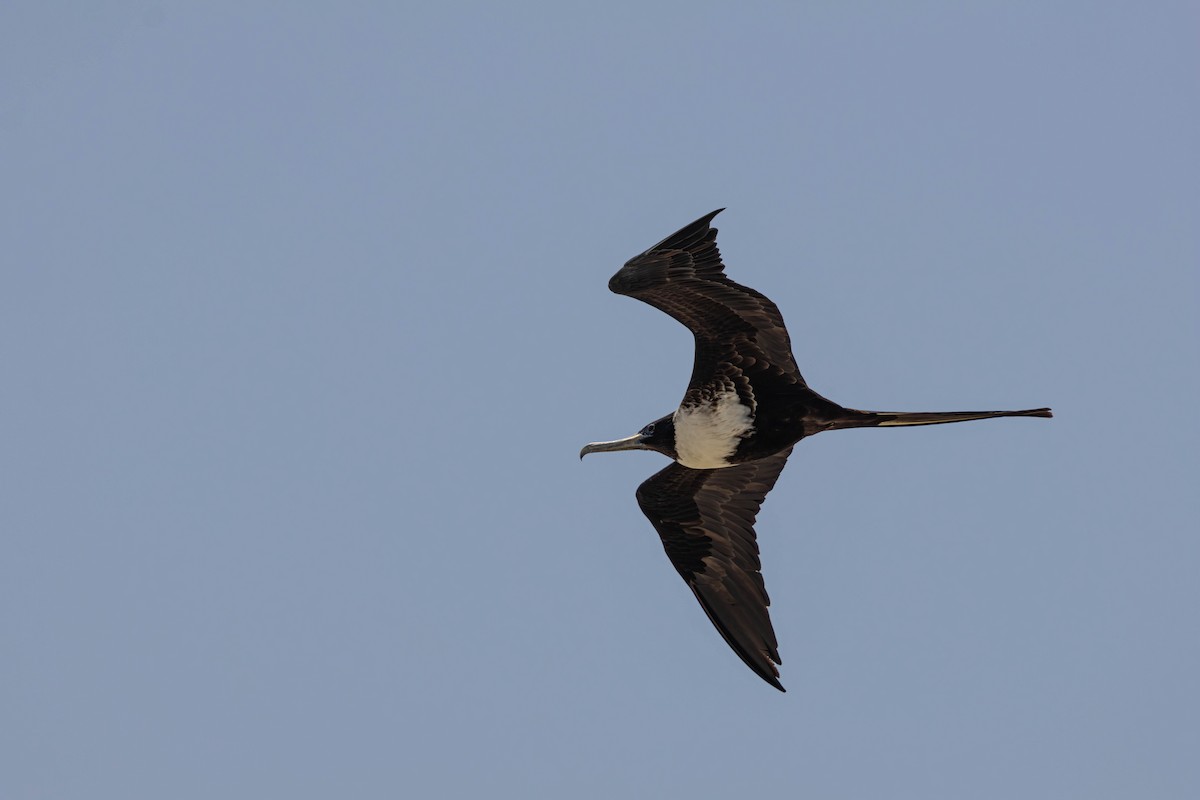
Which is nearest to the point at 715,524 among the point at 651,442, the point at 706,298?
the point at 651,442

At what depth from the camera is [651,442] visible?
10211 millimetres

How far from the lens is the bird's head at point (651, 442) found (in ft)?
33.1

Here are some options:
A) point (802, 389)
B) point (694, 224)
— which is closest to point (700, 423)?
point (802, 389)

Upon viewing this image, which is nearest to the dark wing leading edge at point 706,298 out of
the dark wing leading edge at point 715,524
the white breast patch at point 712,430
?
the white breast patch at point 712,430

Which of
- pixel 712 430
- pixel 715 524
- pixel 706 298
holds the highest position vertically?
pixel 706 298

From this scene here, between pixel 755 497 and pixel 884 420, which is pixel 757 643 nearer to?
pixel 755 497

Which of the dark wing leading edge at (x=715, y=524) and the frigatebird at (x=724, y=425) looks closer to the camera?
the frigatebird at (x=724, y=425)

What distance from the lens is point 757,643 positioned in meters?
10.0

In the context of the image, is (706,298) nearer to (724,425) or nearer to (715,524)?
(724,425)

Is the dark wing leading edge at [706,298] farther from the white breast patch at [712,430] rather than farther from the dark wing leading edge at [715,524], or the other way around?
the dark wing leading edge at [715,524]

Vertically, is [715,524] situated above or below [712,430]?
below

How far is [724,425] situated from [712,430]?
0.31ft

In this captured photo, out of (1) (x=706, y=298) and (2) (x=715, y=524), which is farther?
(2) (x=715, y=524)

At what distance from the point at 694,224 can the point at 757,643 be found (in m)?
3.04
